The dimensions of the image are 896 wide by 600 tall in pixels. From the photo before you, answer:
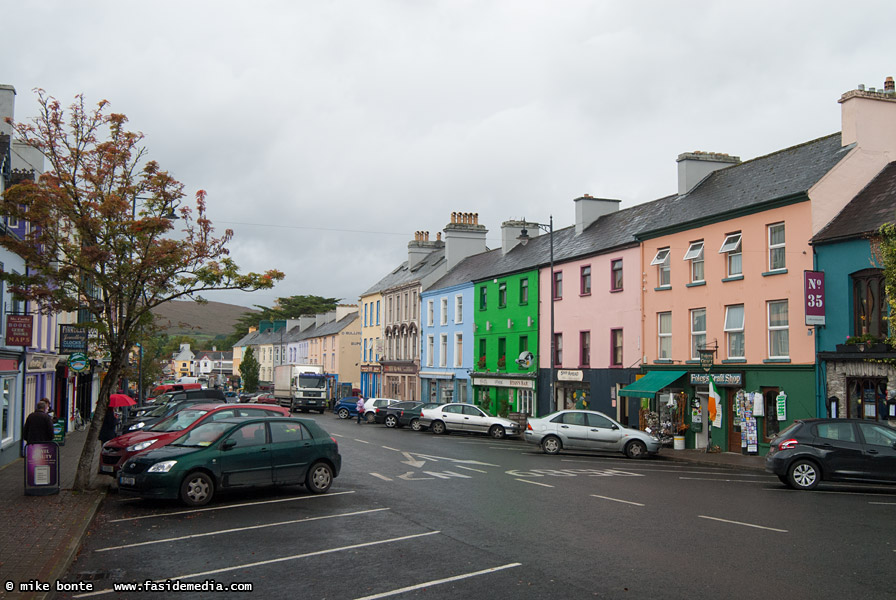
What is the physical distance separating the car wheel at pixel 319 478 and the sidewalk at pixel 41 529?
3.77 meters

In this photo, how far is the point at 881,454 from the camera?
55.7 ft

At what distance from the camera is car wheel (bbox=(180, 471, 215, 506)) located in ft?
45.3

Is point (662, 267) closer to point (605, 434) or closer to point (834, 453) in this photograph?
point (605, 434)

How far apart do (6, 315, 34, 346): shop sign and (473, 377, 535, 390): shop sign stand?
2592cm

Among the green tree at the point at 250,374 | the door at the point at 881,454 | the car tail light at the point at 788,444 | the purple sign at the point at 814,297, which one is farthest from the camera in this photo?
the green tree at the point at 250,374

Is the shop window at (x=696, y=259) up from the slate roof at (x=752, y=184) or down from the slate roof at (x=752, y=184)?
down

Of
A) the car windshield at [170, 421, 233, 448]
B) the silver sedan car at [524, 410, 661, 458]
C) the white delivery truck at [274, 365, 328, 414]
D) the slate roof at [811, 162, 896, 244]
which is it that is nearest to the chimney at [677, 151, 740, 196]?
the slate roof at [811, 162, 896, 244]

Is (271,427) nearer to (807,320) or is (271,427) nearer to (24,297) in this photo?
(24,297)

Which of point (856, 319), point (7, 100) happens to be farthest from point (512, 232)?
point (7, 100)

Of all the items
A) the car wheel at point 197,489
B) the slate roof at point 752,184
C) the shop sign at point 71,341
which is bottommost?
the car wheel at point 197,489

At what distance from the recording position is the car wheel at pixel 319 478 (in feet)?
51.0

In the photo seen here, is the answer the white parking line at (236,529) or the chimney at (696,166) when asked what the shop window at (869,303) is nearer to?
the chimney at (696,166)

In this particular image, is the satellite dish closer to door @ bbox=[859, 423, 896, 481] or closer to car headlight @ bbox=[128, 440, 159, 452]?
door @ bbox=[859, 423, 896, 481]

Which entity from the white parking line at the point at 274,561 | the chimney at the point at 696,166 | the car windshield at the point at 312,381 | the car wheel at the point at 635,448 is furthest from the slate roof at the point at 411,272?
the white parking line at the point at 274,561
